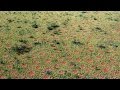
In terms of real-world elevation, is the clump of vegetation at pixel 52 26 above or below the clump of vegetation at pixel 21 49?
above

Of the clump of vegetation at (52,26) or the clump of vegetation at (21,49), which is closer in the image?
the clump of vegetation at (21,49)

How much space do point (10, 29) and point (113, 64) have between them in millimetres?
5234

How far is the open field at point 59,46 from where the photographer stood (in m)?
7.00

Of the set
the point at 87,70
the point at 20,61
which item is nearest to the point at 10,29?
the point at 20,61

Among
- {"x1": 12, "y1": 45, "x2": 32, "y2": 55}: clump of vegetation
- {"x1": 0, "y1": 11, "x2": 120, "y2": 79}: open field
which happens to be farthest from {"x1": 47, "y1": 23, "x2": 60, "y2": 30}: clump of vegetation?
{"x1": 12, "y1": 45, "x2": 32, "y2": 55}: clump of vegetation

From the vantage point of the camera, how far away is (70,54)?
8.14 m

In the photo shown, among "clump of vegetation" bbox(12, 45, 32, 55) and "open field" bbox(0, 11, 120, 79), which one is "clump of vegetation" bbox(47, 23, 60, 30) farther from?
"clump of vegetation" bbox(12, 45, 32, 55)

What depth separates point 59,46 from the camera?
877 cm

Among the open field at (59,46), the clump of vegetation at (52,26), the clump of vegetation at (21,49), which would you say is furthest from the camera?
the clump of vegetation at (52,26)

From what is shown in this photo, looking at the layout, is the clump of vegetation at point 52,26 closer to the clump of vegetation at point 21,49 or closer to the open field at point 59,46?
the open field at point 59,46

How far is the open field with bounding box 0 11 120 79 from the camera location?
7.00m

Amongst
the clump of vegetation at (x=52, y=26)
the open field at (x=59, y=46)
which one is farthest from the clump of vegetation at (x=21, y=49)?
the clump of vegetation at (x=52, y=26)

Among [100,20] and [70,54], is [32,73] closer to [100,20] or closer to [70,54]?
[70,54]

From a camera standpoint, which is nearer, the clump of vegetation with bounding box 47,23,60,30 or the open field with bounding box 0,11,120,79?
the open field with bounding box 0,11,120,79
